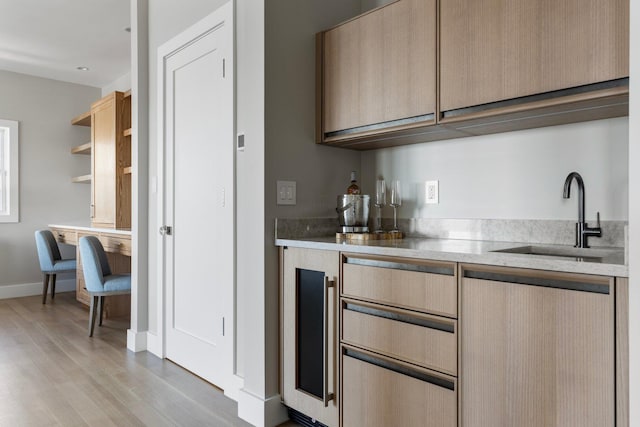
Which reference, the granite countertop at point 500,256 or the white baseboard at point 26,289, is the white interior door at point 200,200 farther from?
the white baseboard at point 26,289

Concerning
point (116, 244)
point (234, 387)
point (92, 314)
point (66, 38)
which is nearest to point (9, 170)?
point (66, 38)

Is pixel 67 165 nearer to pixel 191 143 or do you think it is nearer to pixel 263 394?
pixel 191 143

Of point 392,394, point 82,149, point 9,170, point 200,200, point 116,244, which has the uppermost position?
point 82,149

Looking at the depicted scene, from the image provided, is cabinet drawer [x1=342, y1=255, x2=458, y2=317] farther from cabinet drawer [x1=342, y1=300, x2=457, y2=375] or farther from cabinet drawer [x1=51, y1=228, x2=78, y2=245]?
cabinet drawer [x1=51, y1=228, x2=78, y2=245]

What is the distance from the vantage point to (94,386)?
8.61 feet

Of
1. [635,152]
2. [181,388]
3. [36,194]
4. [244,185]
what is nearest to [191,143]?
[244,185]

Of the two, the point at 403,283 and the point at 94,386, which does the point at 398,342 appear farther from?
the point at 94,386

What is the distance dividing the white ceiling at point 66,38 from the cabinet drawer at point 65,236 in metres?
2.00

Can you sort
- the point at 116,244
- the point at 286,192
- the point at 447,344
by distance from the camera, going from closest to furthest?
1. the point at 447,344
2. the point at 286,192
3. the point at 116,244

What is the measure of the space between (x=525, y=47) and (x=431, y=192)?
2.89 ft

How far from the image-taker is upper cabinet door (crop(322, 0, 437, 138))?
192 cm

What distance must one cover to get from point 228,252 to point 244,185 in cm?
43

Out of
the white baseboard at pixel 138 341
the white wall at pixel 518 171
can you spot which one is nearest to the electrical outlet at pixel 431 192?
the white wall at pixel 518 171

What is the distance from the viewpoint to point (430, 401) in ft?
5.24
